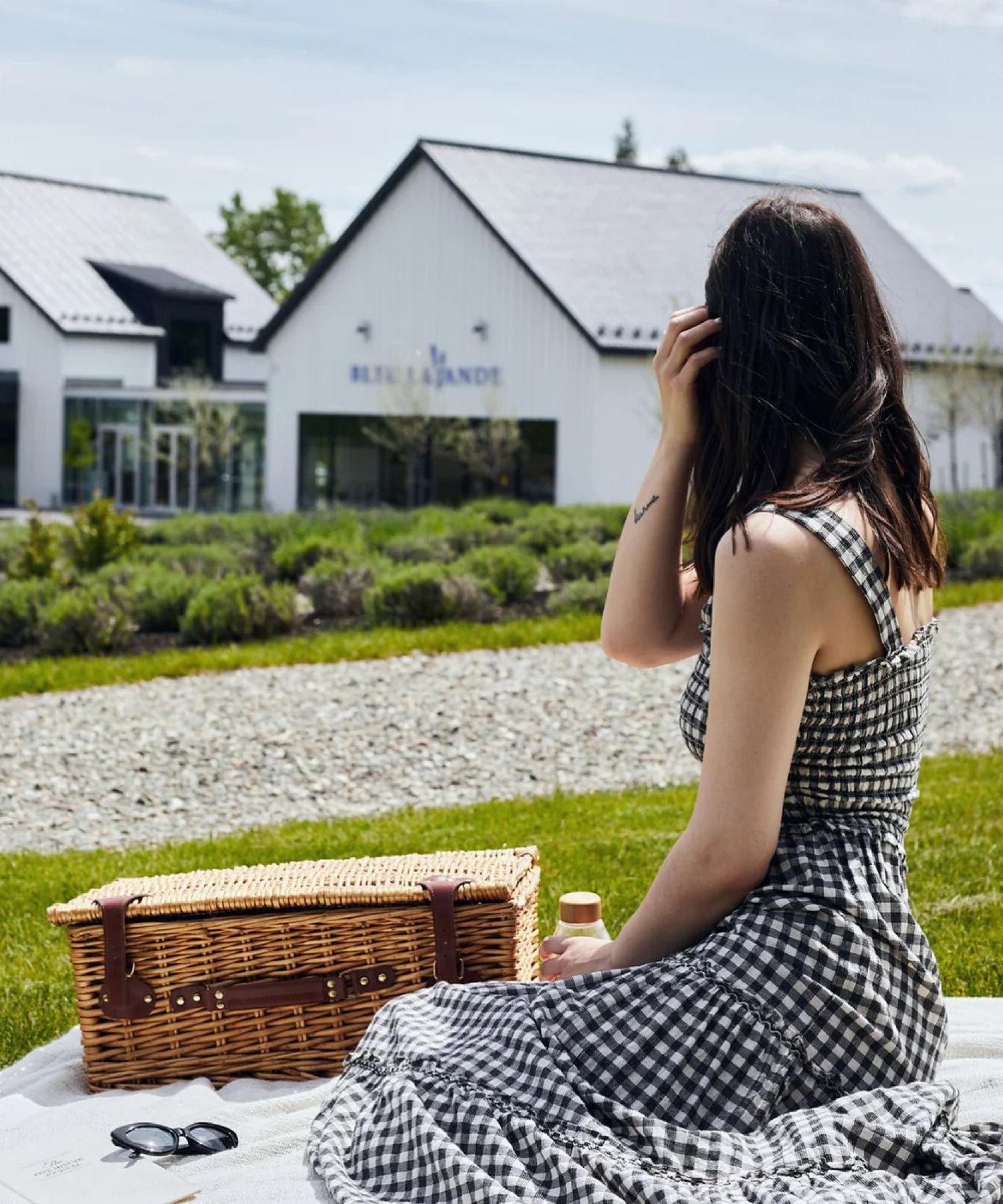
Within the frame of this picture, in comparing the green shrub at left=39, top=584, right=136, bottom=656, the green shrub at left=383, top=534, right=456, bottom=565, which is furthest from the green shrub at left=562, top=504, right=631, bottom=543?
the green shrub at left=39, top=584, right=136, bottom=656

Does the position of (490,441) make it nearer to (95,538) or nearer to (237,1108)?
(95,538)

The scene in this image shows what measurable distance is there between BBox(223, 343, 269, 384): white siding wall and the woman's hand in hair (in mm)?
32513

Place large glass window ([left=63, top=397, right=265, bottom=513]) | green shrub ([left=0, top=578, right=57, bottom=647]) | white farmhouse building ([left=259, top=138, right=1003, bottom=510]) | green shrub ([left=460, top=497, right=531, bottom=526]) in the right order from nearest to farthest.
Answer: green shrub ([left=0, top=578, right=57, bottom=647]) → green shrub ([left=460, top=497, right=531, bottom=526]) → white farmhouse building ([left=259, top=138, right=1003, bottom=510]) → large glass window ([left=63, top=397, right=265, bottom=513])

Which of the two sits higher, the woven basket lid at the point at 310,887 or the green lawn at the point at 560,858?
the woven basket lid at the point at 310,887

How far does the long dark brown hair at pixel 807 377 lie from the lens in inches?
88.4

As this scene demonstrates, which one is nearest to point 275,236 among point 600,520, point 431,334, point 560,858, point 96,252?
→ point 96,252

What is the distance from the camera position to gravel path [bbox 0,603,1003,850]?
6941 mm

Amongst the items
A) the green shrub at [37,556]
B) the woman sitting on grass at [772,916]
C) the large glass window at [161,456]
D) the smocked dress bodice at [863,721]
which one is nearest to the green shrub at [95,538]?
the green shrub at [37,556]

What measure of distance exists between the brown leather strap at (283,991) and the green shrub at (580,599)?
8766 millimetres

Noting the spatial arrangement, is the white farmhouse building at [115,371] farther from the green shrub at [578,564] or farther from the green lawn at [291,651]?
the green lawn at [291,651]

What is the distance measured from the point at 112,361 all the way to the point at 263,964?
30886mm

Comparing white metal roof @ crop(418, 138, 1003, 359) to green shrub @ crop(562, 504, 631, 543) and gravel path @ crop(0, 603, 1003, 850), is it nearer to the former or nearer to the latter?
green shrub @ crop(562, 504, 631, 543)

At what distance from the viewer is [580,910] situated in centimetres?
298

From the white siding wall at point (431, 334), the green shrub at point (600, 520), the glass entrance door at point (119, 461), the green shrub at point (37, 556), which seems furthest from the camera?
the glass entrance door at point (119, 461)
